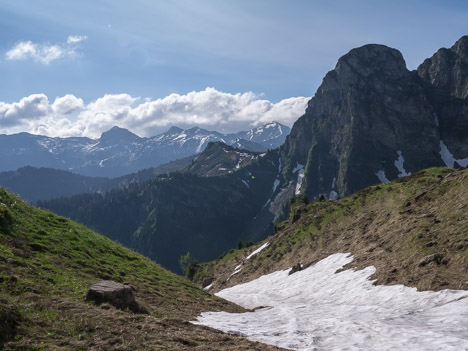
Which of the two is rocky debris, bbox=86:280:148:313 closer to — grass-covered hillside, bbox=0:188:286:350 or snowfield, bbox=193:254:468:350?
grass-covered hillside, bbox=0:188:286:350

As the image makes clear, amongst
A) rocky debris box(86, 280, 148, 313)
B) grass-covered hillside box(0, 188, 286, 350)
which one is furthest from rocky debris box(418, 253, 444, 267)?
rocky debris box(86, 280, 148, 313)

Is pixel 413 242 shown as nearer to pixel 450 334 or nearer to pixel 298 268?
pixel 450 334

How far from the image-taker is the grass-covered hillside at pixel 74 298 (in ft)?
38.9

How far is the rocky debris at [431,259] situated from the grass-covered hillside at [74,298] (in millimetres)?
15129

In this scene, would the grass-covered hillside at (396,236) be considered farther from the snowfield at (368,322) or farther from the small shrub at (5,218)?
the small shrub at (5,218)

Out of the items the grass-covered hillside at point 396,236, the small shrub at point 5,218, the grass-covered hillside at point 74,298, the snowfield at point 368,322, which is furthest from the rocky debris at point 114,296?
the grass-covered hillside at point 396,236

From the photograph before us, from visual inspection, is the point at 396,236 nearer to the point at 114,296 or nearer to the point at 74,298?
the point at 114,296

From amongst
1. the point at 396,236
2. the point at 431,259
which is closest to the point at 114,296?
the point at 431,259

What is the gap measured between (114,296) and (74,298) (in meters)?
1.78

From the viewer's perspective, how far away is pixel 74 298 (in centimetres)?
Result: 1595

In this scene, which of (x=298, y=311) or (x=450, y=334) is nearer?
(x=450, y=334)

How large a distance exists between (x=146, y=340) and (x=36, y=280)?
7557 millimetres

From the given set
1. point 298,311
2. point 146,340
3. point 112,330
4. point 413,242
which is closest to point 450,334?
point 298,311

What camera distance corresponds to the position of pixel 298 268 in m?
49.4
